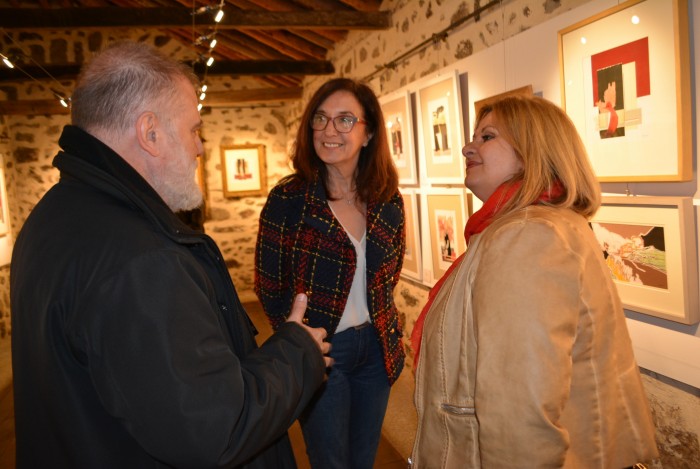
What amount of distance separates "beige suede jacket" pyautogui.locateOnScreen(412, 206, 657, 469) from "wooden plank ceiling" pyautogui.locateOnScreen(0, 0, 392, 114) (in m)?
2.57

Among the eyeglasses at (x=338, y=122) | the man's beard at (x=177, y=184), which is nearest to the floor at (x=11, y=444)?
the eyeglasses at (x=338, y=122)

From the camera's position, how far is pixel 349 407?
1930 mm

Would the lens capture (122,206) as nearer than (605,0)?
Yes

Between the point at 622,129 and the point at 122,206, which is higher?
the point at 622,129

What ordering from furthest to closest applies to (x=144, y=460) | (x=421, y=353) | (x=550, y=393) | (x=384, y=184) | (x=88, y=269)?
(x=384, y=184), (x=421, y=353), (x=550, y=393), (x=144, y=460), (x=88, y=269)

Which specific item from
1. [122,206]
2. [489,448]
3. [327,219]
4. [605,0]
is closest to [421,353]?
[489,448]

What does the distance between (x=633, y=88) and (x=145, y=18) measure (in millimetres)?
3786

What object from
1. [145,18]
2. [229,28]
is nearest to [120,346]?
[145,18]

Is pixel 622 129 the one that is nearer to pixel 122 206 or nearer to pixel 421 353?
pixel 421 353

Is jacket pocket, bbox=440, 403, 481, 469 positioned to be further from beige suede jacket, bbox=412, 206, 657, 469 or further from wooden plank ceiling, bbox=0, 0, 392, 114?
wooden plank ceiling, bbox=0, 0, 392, 114

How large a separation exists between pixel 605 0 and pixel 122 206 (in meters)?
1.88

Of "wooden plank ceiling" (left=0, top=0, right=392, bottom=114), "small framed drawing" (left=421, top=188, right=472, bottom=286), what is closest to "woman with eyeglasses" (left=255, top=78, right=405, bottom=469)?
"small framed drawing" (left=421, top=188, right=472, bottom=286)

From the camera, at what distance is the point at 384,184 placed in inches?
83.7

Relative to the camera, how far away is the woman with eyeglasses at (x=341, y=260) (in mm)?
1881
